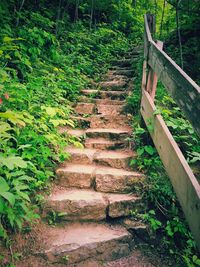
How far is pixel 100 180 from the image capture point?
10.8ft

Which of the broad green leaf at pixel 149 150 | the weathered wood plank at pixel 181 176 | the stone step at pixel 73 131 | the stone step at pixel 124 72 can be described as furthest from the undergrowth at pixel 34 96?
the weathered wood plank at pixel 181 176

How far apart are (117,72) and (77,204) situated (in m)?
4.76

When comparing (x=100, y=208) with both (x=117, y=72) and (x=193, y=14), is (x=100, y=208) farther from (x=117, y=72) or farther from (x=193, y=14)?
(x=193, y=14)

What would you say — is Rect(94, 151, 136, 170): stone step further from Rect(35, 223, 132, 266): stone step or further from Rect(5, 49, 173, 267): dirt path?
Rect(35, 223, 132, 266): stone step

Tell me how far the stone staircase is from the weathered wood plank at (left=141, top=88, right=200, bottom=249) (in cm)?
70

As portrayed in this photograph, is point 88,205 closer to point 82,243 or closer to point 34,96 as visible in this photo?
point 82,243

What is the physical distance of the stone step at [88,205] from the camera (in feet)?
9.45

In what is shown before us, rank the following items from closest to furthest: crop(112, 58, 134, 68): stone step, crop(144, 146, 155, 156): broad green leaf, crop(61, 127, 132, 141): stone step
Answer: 1. crop(144, 146, 155, 156): broad green leaf
2. crop(61, 127, 132, 141): stone step
3. crop(112, 58, 134, 68): stone step

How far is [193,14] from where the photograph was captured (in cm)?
665

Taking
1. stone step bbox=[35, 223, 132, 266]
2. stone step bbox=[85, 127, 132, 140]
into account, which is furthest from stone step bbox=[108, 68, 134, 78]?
stone step bbox=[35, 223, 132, 266]

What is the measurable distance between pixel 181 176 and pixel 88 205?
122 cm

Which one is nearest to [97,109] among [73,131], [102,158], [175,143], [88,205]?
[73,131]

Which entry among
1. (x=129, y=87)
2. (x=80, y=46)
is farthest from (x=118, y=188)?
(x=80, y=46)

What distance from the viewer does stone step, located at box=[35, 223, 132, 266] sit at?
250 centimetres
